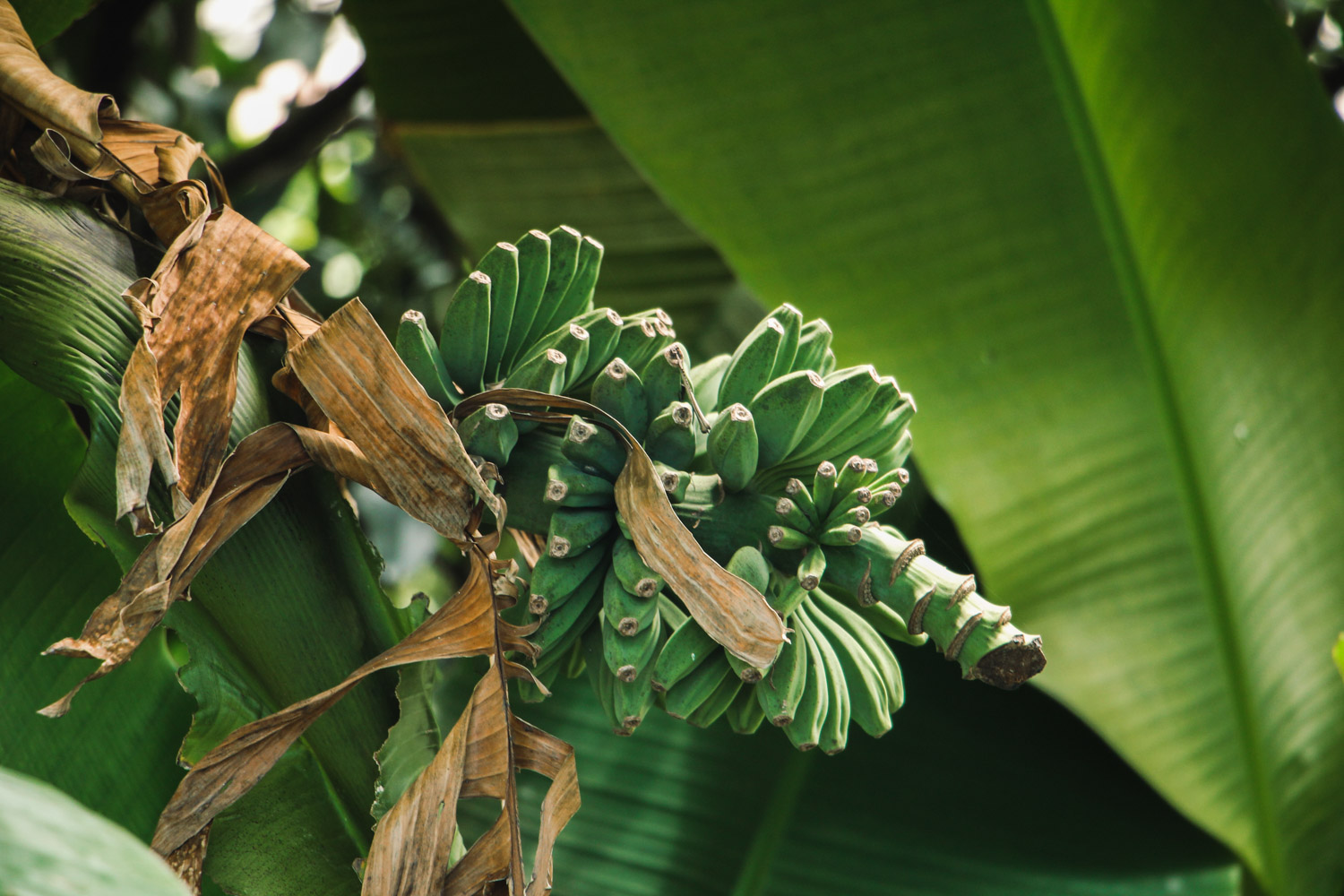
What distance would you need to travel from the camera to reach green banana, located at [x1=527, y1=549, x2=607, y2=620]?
453mm

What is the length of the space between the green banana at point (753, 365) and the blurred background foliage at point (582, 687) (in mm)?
358

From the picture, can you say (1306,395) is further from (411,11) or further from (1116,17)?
(411,11)

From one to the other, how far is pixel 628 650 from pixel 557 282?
0.20 metres

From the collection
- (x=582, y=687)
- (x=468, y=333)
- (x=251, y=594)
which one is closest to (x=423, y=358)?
(x=468, y=333)

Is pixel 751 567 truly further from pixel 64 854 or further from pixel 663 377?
pixel 64 854

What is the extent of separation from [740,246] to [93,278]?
0.61 metres

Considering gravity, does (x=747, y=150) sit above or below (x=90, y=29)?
below

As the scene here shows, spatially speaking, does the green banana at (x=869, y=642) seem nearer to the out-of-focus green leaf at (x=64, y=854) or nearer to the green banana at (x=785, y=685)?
the green banana at (x=785, y=685)

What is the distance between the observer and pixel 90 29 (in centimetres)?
138

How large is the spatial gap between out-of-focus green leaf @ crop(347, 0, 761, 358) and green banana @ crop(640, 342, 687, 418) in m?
0.82

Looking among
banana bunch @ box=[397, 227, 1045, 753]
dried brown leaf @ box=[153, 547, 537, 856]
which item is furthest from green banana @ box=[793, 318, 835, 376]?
dried brown leaf @ box=[153, 547, 537, 856]

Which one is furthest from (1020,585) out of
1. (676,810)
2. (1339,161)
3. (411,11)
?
(411,11)

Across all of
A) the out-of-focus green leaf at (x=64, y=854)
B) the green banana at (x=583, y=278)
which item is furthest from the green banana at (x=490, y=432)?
the out-of-focus green leaf at (x=64, y=854)

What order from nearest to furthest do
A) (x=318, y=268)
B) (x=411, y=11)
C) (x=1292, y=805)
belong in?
(x=1292, y=805)
(x=411, y=11)
(x=318, y=268)
